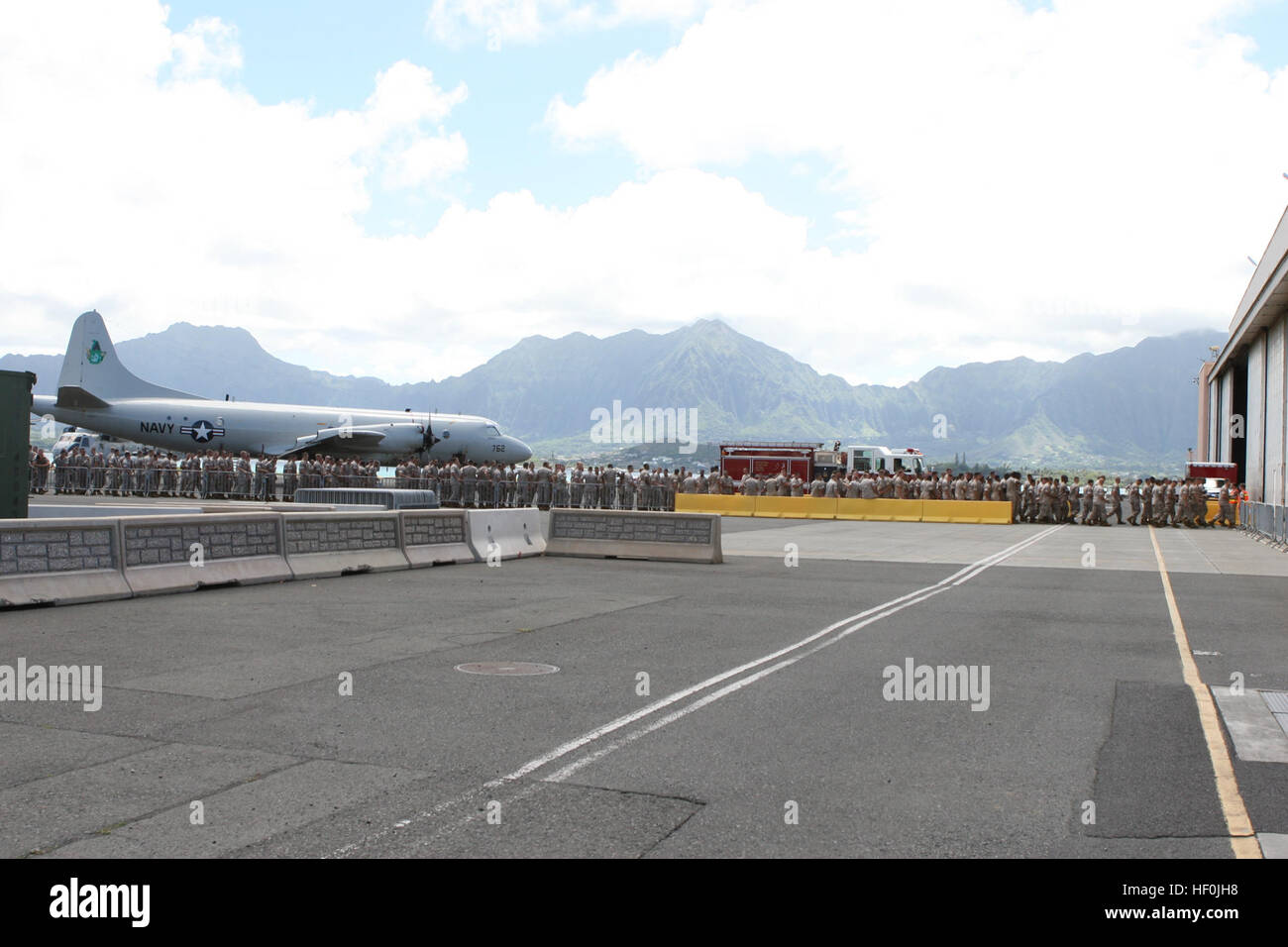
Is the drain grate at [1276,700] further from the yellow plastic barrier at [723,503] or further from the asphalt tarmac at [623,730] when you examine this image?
the yellow plastic barrier at [723,503]

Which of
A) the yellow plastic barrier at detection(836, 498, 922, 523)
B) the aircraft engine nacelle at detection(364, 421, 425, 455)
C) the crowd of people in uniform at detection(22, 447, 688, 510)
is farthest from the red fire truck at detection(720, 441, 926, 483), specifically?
the aircraft engine nacelle at detection(364, 421, 425, 455)

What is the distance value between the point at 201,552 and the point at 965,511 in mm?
30891

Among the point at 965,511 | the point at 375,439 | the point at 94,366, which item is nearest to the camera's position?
the point at 965,511

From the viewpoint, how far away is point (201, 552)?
14.0 meters

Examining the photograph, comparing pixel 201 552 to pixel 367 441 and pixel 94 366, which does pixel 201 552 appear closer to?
pixel 367 441

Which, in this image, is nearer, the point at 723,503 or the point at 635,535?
the point at 635,535

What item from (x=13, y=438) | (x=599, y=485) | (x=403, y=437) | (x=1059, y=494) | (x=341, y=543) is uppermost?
(x=403, y=437)

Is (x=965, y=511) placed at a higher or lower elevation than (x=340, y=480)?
lower

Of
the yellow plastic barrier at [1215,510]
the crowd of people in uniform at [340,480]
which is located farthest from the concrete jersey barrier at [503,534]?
the yellow plastic barrier at [1215,510]

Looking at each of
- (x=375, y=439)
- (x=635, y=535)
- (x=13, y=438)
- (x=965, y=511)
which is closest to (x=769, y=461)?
(x=965, y=511)

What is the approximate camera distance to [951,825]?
505 centimetres

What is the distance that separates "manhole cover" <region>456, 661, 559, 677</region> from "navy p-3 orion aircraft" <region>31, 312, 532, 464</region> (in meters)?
48.1

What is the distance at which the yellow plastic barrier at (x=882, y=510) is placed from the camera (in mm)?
39969
